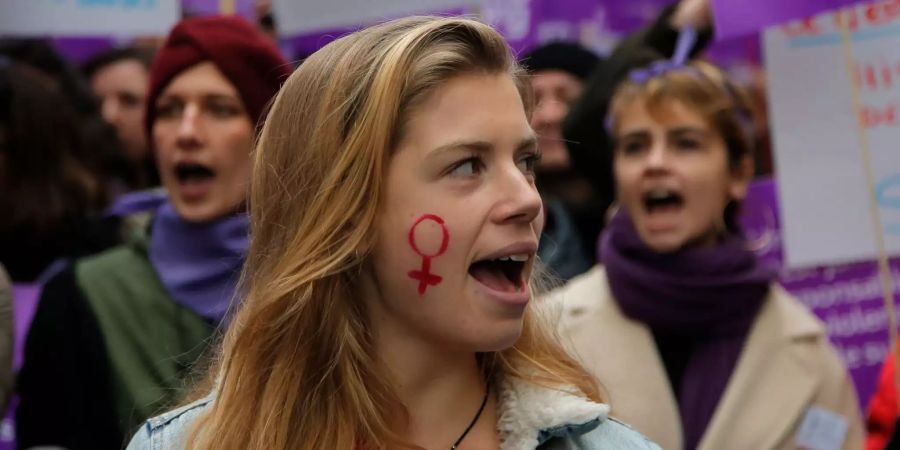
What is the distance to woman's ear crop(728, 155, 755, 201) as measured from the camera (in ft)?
13.9

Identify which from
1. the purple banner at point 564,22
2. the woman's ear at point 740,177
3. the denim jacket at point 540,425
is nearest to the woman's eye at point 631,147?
the woman's ear at point 740,177

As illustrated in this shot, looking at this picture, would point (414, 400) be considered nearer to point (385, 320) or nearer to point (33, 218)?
point (385, 320)

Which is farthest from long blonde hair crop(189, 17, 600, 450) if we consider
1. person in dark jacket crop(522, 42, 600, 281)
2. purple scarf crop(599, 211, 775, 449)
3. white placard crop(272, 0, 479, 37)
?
white placard crop(272, 0, 479, 37)

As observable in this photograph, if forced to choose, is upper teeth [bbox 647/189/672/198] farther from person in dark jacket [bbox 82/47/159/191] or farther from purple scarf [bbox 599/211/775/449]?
person in dark jacket [bbox 82/47/159/191]

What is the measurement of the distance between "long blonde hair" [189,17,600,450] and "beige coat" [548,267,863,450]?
Result: 4.86 feet

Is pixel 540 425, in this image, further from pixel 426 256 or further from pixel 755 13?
pixel 755 13

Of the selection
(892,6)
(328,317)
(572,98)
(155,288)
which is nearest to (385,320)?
(328,317)

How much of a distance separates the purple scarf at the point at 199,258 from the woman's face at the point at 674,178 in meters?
1.11

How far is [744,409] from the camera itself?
3.91 meters

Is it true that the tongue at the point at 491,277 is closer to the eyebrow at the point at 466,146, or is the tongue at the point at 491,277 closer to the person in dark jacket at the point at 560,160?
the eyebrow at the point at 466,146

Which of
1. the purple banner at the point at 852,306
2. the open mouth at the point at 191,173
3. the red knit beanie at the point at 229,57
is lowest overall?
the purple banner at the point at 852,306

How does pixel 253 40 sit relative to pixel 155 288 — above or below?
above

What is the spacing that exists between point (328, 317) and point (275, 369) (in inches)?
4.6

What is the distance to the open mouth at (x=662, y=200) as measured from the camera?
4133 mm
